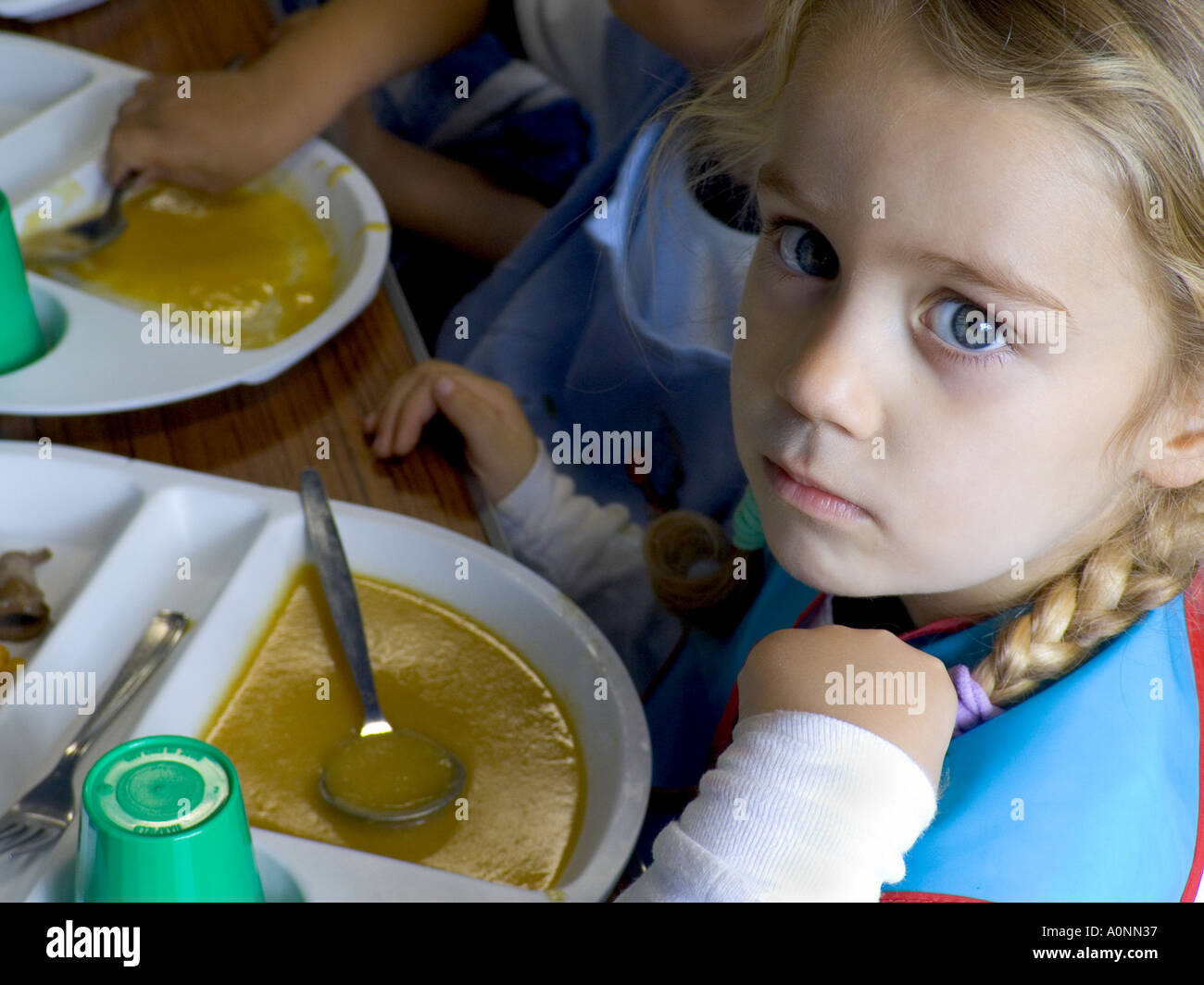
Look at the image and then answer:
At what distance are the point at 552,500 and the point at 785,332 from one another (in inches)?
23.9

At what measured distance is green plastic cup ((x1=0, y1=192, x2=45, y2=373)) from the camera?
1162 millimetres

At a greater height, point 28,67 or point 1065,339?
point 1065,339

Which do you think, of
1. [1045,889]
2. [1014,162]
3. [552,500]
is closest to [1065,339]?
[1014,162]

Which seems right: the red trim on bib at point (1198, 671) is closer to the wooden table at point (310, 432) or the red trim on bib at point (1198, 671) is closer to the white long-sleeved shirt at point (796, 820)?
the white long-sleeved shirt at point (796, 820)

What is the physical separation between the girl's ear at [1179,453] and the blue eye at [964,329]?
0.57 ft

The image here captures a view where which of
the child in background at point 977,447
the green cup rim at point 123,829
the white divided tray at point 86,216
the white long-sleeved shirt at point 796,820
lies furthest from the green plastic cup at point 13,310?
the white long-sleeved shirt at point 796,820

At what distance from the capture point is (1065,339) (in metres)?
0.77

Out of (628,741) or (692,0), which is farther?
(692,0)

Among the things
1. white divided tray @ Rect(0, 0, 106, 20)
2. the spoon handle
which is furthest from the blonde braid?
white divided tray @ Rect(0, 0, 106, 20)

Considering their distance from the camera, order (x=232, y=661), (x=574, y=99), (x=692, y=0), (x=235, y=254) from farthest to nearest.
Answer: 1. (x=574, y=99)
2. (x=235, y=254)
3. (x=692, y=0)
4. (x=232, y=661)

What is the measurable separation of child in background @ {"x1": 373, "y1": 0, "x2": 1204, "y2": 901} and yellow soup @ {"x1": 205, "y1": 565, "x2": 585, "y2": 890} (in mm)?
209

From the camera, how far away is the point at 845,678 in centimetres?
82

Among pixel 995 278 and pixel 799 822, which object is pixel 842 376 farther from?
pixel 799 822
